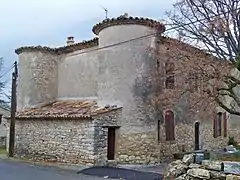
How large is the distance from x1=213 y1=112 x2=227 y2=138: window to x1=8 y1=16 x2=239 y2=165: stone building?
3.57m

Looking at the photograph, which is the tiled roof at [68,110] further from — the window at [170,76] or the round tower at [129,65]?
the window at [170,76]

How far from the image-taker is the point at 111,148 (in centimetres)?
1936

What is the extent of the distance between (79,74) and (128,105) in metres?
6.37

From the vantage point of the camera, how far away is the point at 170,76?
1939 centimetres

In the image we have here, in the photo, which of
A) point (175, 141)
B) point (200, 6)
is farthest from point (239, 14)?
point (175, 141)

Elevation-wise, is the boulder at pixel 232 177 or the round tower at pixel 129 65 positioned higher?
the round tower at pixel 129 65

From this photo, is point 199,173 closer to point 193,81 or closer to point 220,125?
point 193,81

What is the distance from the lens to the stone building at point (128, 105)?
17.6m

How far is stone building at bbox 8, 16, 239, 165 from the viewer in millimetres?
17641

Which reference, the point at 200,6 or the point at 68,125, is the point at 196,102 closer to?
the point at 200,6

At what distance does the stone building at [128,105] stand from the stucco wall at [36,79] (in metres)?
1.96

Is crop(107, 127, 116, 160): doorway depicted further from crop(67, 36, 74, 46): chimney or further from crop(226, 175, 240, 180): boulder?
crop(67, 36, 74, 46): chimney

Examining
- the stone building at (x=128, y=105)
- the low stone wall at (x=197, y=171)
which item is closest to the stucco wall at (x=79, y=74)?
the stone building at (x=128, y=105)

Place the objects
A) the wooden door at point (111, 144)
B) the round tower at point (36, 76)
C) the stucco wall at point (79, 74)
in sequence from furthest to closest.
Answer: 1. the round tower at point (36, 76)
2. the stucco wall at point (79, 74)
3. the wooden door at point (111, 144)
